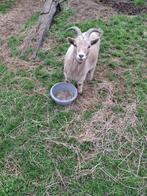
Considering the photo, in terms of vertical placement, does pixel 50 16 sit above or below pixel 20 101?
above

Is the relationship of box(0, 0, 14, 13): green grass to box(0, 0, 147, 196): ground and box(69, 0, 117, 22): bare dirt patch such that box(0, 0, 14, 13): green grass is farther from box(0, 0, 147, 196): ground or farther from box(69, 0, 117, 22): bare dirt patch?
box(69, 0, 117, 22): bare dirt patch

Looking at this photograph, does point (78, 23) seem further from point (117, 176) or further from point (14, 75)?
point (117, 176)

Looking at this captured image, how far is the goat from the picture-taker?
13.7ft

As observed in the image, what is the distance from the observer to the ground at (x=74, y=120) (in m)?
3.63

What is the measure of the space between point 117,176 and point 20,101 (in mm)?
1884

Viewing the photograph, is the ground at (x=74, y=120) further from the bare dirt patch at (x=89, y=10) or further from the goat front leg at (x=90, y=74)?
the bare dirt patch at (x=89, y=10)

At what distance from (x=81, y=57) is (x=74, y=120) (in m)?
0.92

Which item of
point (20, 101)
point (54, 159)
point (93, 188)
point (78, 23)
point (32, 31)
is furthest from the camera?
point (78, 23)

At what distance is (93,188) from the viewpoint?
11.6 feet

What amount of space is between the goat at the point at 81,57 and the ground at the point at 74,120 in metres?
0.33

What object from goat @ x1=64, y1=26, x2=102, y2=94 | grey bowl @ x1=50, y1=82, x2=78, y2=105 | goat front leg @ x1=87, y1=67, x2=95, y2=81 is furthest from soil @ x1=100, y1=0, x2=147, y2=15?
grey bowl @ x1=50, y1=82, x2=78, y2=105

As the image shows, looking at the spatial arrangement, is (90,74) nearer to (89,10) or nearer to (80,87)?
(80,87)

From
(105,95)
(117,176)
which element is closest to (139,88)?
(105,95)

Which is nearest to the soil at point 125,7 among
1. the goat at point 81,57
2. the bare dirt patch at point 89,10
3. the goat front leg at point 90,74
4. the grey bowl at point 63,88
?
the bare dirt patch at point 89,10
